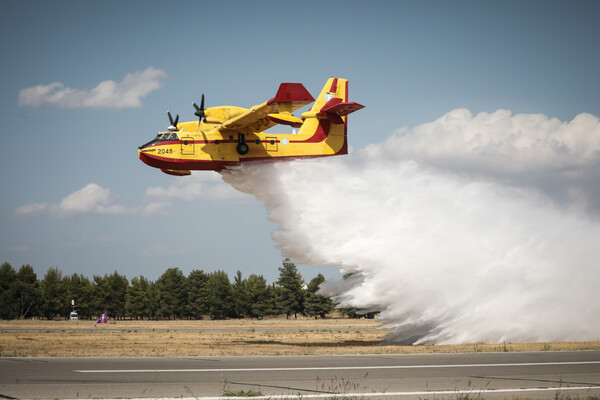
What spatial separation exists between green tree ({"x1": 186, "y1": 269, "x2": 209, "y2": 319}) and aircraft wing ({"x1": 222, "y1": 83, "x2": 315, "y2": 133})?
241 feet

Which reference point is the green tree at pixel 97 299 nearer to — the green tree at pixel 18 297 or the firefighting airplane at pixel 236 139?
the green tree at pixel 18 297

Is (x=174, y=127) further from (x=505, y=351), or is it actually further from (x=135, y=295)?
(x=135, y=295)

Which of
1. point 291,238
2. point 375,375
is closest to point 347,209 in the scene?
point 291,238

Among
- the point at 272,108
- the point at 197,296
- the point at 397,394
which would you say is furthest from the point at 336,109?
the point at 197,296

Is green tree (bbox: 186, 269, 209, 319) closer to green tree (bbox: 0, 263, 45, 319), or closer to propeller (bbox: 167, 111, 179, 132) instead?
green tree (bbox: 0, 263, 45, 319)

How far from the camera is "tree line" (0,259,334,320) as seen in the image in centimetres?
9225

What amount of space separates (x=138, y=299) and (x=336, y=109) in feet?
253

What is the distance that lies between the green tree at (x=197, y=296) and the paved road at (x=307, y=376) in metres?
81.1

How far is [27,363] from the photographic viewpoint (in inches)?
755

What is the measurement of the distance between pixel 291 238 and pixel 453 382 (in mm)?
15263

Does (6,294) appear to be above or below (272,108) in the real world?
below

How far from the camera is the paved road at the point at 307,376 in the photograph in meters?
13.8

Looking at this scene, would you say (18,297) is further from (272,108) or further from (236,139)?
(272,108)

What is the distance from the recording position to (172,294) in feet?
330
